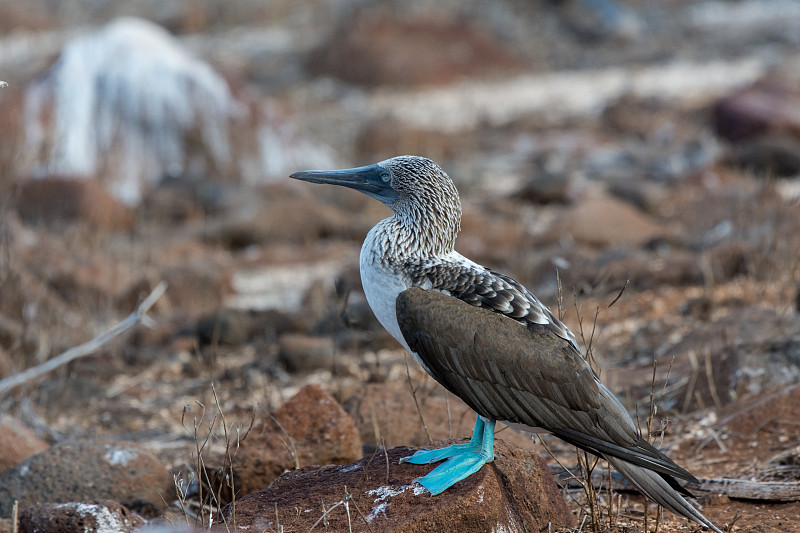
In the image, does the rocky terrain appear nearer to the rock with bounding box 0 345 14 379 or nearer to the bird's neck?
the rock with bounding box 0 345 14 379

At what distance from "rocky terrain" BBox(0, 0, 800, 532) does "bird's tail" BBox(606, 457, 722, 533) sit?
7.3 inches

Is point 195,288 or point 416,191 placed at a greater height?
point 416,191

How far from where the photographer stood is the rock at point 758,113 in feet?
43.3

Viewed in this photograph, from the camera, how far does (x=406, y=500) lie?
11.2ft

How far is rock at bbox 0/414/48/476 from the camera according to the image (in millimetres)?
4832

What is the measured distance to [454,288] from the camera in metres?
3.55

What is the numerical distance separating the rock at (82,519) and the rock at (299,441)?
68 centimetres

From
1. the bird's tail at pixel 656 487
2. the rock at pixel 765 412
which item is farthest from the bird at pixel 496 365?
the rock at pixel 765 412

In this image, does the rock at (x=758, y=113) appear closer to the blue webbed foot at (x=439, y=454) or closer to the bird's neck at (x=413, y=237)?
the bird's neck at (x=413, y=237)

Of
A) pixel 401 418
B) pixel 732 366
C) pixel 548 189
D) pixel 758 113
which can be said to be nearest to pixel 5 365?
pixel 401 418

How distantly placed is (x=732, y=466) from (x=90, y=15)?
2182 cm

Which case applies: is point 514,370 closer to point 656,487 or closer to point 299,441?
point 656,487

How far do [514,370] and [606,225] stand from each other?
21.2ft

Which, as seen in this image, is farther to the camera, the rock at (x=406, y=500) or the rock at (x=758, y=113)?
the rock at (x=758, y=113)
